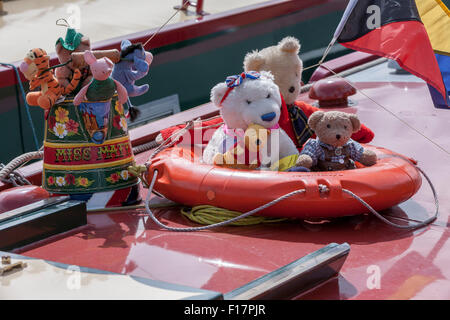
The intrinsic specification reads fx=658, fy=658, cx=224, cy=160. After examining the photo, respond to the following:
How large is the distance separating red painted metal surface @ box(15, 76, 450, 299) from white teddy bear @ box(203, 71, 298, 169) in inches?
11.4

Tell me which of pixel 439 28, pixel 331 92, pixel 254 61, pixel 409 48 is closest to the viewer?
pixel 409 48

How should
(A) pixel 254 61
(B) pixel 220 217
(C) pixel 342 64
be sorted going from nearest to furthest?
(B) pixel 220 217 → (A) pixel 254 61 → (C) pixel 342 64

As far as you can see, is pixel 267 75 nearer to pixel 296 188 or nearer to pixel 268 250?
pixel 296 188

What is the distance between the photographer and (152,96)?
5000 mm

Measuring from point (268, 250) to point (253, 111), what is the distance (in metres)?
0.55

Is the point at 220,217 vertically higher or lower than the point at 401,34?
lower

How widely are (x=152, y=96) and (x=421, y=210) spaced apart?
287 centimetres

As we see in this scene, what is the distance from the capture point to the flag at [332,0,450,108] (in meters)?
2.49

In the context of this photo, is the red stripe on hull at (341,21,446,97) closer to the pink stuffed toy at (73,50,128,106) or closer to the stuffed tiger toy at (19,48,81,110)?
the pink stuffed toy at (73,50,128,106)

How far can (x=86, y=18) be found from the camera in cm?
570

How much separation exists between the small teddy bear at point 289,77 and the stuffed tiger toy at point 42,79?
2.57ft

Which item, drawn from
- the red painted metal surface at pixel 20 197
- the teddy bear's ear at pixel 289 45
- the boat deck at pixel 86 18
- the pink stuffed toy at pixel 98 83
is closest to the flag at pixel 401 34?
the teddy bear's ear at pixel 289 45

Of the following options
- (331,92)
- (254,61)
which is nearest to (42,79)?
(254,61)

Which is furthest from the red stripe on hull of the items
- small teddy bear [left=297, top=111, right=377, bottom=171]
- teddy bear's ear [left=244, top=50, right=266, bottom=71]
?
teddy bear's ear [left=244, top=50, right=266, bottom=71]
